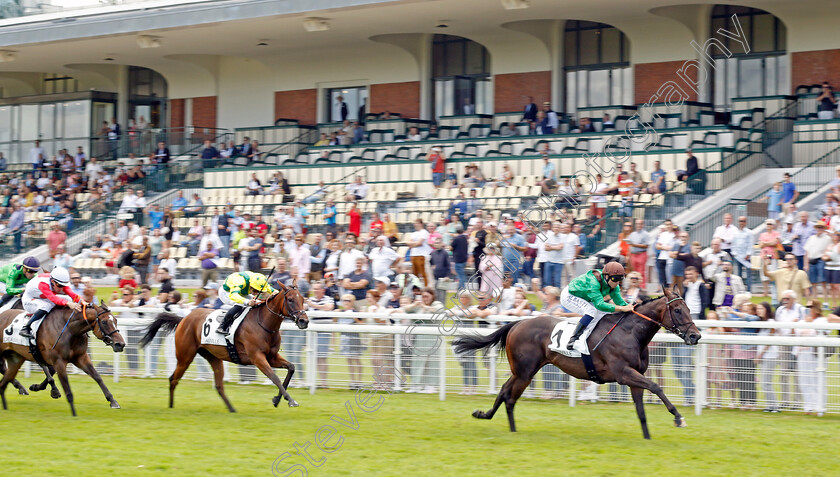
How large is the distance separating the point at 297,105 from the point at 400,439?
65.9 ft

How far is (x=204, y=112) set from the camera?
2886 cm

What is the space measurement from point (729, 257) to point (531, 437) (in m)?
6.59

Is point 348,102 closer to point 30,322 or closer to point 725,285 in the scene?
point 725,285

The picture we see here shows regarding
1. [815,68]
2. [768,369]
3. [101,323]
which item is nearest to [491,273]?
[768,369]

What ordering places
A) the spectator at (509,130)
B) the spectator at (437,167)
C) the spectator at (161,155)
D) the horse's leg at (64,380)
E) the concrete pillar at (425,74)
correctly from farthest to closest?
1. the spectator at (161,155)
2. the concrete pillar at (425,74)
3. the spectator at (509,130)
4. the spectator at (437,167)
5. the horse's leg at (64,380)

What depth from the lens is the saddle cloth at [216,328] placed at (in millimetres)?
9938

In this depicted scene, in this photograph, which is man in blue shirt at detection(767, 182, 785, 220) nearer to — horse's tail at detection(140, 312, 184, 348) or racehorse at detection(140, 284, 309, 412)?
racehorse at detection(140, 284, 309, 412)

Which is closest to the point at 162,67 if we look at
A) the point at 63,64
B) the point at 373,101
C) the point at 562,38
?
the point at 63,64

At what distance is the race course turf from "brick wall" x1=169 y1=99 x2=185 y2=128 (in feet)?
63.7

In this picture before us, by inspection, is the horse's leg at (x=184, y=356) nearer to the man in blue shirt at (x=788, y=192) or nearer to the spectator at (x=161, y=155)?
the man in blue shirt at (x=788, y=192)

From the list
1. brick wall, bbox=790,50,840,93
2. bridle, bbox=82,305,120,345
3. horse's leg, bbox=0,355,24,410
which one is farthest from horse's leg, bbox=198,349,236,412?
brick wall, bbox=790,50,840,93

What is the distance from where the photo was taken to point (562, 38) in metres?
23.3

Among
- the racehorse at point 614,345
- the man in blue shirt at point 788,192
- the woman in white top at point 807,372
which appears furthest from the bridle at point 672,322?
the man in blue shirt at point 788,192

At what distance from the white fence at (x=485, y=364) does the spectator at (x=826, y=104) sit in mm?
9578
